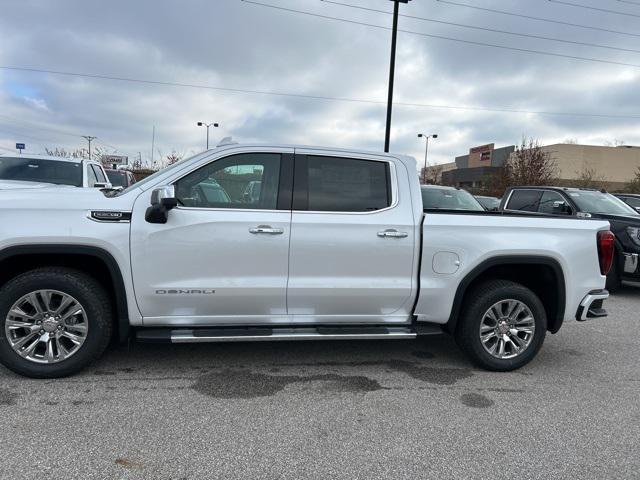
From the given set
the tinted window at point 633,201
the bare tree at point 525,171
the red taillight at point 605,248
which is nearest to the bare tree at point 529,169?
the bare tree at point 525,171

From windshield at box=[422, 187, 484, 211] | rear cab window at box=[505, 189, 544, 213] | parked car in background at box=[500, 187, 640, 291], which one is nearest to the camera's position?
parked car in background at box=[500, 187, 640, 291]

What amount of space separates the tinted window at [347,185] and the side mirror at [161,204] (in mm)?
1095

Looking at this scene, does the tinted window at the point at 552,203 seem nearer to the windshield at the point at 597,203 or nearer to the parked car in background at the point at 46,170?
the windshield at the point at 597,203

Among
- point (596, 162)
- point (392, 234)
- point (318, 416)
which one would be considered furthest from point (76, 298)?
point (596, 162)

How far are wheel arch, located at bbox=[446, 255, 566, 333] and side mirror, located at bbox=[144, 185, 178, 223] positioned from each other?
2502 mm

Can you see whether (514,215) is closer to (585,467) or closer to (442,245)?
(442,245)

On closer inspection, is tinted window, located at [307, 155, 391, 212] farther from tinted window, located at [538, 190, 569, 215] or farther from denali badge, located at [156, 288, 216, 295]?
tinted window, located at [538, 190, 569, 215]

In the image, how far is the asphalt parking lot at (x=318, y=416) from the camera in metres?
2.68

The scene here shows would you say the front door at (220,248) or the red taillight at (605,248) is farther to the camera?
the red taillight at (605,248)

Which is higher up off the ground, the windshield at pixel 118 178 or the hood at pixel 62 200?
the windshield at pixel 118 178

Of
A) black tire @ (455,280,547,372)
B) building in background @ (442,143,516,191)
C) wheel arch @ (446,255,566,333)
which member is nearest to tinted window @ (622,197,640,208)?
wheel arch @ (446,255,566,333)

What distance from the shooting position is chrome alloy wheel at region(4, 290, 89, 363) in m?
3.52

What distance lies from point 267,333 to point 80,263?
5.30 ft

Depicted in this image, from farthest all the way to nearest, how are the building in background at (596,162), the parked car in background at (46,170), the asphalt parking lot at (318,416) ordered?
the building in background at (596,162)
the parked car in background at (46,170)
the asphalt parking lot at (318,416)
